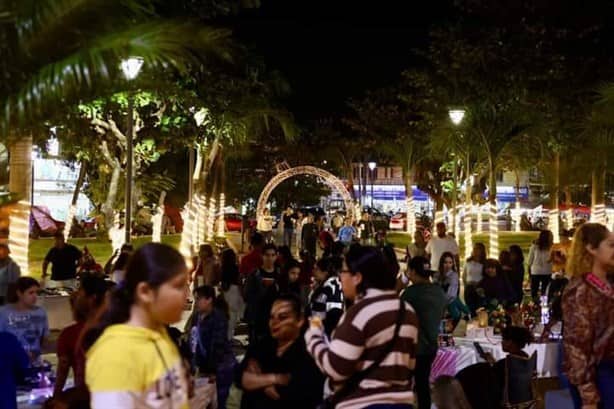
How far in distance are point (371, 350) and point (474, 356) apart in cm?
558

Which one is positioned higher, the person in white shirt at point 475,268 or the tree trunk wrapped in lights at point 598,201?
the tree trunk wrapped in lights at point 598,201

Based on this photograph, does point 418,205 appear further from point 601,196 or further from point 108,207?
point 108,207

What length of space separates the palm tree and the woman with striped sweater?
3.29 metres

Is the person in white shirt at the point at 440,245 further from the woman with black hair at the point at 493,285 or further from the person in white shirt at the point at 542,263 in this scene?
the woman with black hair at the point at 493,285

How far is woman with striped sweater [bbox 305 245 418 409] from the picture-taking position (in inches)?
186

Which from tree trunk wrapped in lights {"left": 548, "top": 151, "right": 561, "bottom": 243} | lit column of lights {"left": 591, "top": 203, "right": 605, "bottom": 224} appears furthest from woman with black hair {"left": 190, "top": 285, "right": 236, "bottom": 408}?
tree trunk wrapped in lights {"left": 548, "top": 151, "right": 561, "bottom": 243}

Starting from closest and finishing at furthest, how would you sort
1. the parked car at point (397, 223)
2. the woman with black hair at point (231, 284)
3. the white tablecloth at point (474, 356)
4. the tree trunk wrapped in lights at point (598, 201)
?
the white tablecloth at point (474, 356)
the woman with black hair at point (231, 284)
the tree trunk wrapped in lights at point (598, 201)
the parked car at point (397, 223)

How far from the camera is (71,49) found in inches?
307

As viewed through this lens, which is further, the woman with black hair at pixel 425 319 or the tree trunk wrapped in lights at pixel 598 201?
the tree trunk wrapped in lights at pixel 598 201

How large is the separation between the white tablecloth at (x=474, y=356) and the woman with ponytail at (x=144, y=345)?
6540mm

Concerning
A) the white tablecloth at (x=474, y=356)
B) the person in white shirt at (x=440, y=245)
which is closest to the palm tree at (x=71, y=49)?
the white tablecloth at (x=474, y=356)

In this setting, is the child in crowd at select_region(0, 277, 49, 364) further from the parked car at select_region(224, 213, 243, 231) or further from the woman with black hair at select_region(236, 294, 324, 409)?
the parked car at select_region(224, 213, 243, 231)

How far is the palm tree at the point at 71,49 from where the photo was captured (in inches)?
288

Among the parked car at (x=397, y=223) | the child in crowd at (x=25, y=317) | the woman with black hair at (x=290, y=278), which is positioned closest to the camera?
the child in crowd at (x=25, y=317)
